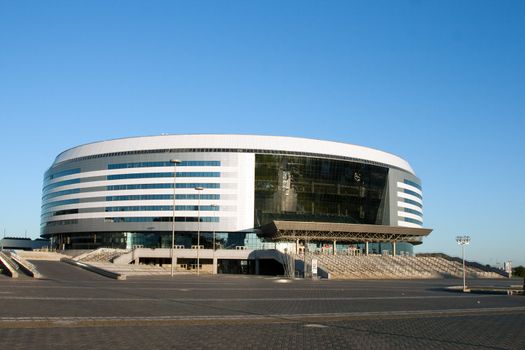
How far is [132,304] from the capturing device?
23.5 metres

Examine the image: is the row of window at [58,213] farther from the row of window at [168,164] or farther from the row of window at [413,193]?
the row of window at [413,193]

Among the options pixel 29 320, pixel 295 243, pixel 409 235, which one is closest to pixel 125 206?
pixel 295 243

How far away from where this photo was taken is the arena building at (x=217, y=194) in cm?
10331

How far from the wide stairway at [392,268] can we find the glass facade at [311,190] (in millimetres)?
18446

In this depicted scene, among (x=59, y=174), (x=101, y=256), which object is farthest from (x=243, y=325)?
(x=59, y=174)

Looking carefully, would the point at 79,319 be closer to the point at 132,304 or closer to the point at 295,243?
the point at 132,304

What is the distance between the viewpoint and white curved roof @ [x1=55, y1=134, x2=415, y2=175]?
106m

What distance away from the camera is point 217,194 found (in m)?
104

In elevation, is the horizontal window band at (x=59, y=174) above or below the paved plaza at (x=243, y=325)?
above

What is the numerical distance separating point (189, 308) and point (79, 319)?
5.89m

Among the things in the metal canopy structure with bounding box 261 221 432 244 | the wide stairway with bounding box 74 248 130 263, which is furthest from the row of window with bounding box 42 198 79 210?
the metal canopy structure with bounding box 261 221 432 244

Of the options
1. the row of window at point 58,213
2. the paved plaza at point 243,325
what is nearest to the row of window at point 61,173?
the row of window at point 58,213

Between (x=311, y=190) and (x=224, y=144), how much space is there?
19489mm

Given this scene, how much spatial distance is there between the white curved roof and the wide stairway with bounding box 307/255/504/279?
1074 inches
